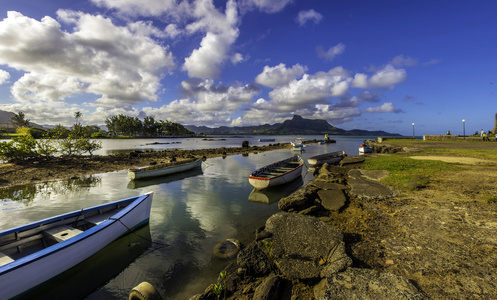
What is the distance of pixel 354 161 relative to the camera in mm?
24359

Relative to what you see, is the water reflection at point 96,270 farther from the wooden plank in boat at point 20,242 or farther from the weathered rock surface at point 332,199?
the weathered rock surface at point 332,199

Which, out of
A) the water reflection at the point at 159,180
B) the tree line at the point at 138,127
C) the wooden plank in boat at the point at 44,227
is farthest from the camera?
the tree line at the point at 138,127

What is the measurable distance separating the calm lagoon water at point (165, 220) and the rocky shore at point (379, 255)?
73.7 inches

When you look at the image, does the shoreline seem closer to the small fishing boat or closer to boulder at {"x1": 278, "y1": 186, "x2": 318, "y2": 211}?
boulder at {"x1": 278, "y1": 186, "x2": 318, "y2": 211}

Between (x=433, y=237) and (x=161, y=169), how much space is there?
21940mm

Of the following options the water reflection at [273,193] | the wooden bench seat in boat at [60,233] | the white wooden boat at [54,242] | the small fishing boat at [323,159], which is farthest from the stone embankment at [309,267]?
the small fishing boat at [323,159]

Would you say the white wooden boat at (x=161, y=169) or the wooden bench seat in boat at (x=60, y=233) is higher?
the white wooden boat at (x=161, y=169)

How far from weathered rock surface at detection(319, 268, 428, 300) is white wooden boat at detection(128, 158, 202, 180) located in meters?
20.0

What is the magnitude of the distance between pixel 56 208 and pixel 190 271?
1186 cm

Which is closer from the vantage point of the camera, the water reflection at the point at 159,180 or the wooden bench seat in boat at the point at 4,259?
the wooden bench seat in boat at the point at 4,259

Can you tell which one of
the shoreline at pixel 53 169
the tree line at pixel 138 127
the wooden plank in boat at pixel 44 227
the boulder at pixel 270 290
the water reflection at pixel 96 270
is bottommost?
the water reflection at pixel 96 270

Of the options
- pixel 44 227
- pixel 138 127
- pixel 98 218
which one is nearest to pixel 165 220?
pixel 98 218

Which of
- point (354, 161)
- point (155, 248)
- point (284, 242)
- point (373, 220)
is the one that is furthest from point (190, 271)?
point (354, 161)

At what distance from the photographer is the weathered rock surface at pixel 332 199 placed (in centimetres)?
1041
